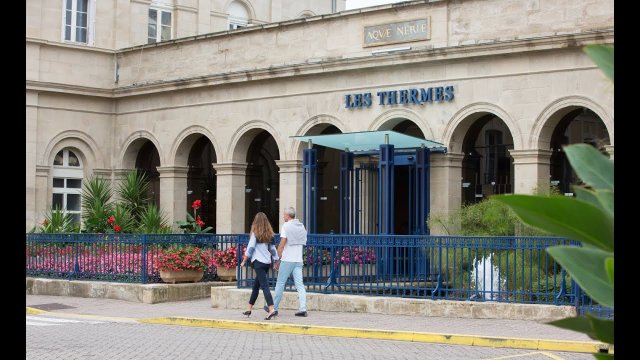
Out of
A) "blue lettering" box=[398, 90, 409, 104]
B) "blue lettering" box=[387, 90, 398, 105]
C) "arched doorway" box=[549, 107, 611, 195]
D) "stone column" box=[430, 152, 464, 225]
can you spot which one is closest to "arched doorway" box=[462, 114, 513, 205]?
"stone column" box=[430, 152, 464, 225]

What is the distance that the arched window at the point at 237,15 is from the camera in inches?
1382

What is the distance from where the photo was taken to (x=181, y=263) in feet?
63.4

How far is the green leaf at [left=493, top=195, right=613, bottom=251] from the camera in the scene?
2.01 m

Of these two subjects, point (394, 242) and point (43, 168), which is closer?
point (394, 242)

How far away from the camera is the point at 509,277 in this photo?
15492 mm

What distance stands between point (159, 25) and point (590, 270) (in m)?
31.4

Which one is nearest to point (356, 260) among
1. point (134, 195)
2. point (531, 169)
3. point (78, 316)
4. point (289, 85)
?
point (78, 316)

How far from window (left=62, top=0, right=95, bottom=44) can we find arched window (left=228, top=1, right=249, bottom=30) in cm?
618

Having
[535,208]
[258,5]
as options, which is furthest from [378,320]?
[258,5]

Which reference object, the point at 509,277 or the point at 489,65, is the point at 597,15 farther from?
the point at 509,277

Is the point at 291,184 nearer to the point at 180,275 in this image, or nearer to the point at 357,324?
the point at 180,275

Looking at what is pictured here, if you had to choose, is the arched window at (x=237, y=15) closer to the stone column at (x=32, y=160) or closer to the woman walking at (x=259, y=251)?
the stone column at (x=32, y=160)

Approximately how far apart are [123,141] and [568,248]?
29.0 m

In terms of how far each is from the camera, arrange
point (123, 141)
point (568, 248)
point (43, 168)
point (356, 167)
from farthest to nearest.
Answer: point (123, 141), point (43, 168), point (356, 167), point (568, 248)
